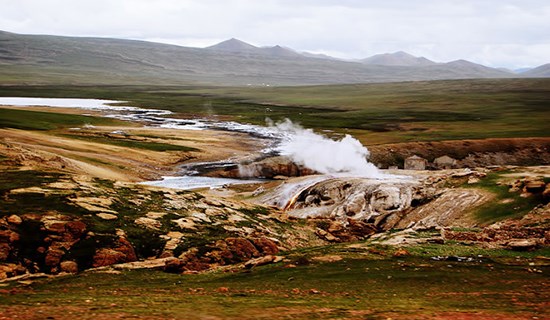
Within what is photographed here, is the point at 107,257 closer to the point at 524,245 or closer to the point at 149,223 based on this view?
the point at 149,223

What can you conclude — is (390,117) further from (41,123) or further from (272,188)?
(272,188)

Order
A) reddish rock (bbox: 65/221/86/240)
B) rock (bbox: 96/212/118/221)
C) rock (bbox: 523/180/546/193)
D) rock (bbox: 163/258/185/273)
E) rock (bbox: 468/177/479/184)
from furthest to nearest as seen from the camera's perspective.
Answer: rock (bbox: 468/177/479/184) → rock (bbox: 523/180/546/193) → rock (bbox: 96/212/118/221) → reddish rock (bbox: 65/221/86/240) → rock (bbox: 163/258/185/273)

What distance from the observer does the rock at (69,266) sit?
2699 cm

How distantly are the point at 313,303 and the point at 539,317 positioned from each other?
6.86 meters

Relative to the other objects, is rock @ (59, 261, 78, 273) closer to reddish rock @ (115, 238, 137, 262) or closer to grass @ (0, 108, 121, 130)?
reddish rock @ (115, 238, 137, 262)

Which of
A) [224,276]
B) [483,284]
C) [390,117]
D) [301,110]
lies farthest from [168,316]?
[301,110]

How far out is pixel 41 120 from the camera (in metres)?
108

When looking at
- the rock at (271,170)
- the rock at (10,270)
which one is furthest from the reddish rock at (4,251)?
the rock at (271,170)

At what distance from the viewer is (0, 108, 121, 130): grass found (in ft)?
321

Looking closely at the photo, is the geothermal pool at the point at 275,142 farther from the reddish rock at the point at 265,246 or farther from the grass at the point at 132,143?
the reddish rock at the point at 265,246

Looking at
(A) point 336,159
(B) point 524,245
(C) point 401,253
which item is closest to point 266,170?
(A) point 336,159

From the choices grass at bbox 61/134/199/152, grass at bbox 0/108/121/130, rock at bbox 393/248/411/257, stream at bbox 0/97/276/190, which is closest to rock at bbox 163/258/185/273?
rock at bbox 393/248/411/257

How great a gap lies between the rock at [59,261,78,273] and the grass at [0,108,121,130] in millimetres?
72452

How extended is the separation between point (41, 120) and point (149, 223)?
84230mm
